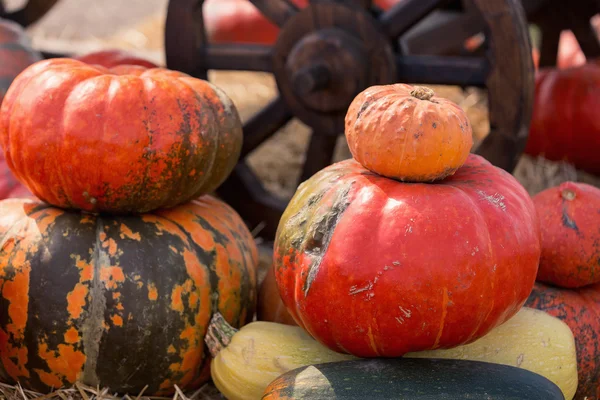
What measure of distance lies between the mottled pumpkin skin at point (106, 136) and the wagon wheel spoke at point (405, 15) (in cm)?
81

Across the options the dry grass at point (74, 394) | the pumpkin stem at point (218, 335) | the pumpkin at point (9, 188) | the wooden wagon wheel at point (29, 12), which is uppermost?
the wooden wagon wheel at point (29, 12)

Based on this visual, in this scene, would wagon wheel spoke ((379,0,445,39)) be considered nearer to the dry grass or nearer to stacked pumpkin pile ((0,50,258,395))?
stacked pumpkin pile ((0,50,258,395))

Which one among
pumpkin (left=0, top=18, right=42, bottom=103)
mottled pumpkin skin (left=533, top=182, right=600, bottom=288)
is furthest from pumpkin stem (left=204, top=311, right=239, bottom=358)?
pumpkin (left=0, top=18, right=42, bottom=103)

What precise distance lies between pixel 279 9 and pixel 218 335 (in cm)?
137

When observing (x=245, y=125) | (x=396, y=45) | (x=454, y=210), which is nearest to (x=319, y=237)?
(x=454, y=210)

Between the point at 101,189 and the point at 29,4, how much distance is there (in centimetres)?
280

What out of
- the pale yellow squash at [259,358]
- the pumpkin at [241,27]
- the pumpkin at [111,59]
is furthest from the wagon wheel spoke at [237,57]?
the pumpkin at [241,27]

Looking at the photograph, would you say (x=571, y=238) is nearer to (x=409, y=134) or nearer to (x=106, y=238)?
(x=409, y=134)

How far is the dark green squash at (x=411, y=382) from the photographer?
1.60 m

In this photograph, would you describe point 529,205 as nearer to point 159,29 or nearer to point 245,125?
point 245,125

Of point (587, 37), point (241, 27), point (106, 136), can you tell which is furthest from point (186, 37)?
point (241, 27)

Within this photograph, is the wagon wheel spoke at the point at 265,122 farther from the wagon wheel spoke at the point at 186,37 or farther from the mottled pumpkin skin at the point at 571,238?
the mottled pumpkin skin at the point at 571,238

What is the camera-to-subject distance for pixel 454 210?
1631mm

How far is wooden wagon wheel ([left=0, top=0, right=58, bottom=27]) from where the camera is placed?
4277mm
